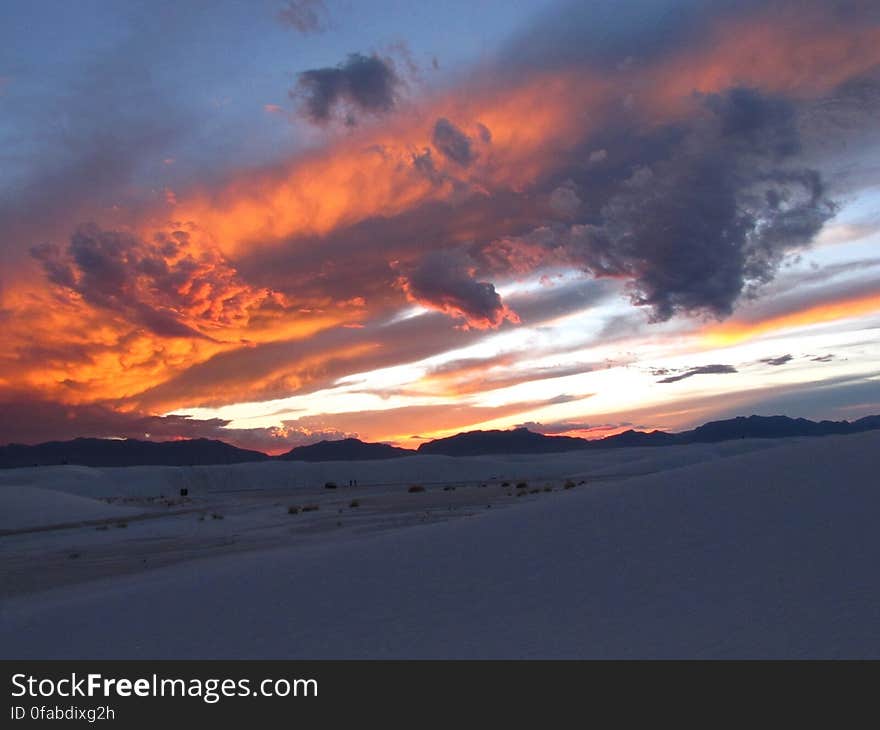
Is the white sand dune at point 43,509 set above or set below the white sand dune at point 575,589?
above

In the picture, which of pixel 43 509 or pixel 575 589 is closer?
pixel 575 589

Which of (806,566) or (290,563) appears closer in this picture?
(806,566)

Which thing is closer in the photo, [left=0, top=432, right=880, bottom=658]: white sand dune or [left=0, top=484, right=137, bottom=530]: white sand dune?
[left=0, top=432, right=880, bottom=658]: white sand dune

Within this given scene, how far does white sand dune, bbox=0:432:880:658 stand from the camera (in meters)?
7.87

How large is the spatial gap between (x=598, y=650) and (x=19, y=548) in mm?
24523

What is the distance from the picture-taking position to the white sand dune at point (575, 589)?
7.87 m

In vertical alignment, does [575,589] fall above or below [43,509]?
below

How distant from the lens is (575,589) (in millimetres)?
9750

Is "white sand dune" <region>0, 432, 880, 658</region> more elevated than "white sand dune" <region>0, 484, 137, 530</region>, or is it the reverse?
"white sand dune" <region>0, 484, 137, 530</region>

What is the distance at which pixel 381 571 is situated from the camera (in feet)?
39.4

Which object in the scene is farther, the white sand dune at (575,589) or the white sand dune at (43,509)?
the white sand dune at (43,509)
